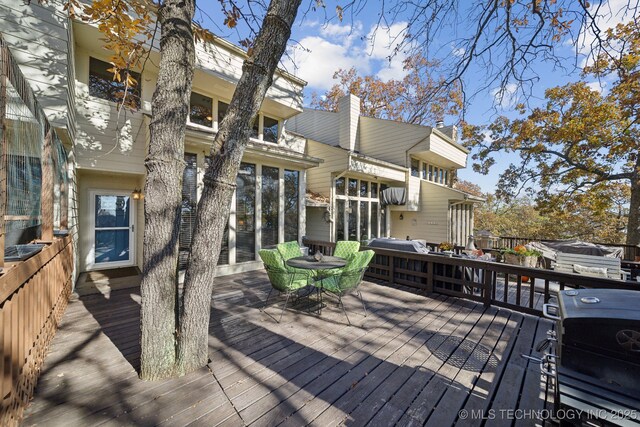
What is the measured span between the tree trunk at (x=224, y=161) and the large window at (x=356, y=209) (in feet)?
21.6

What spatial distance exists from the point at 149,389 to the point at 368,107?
1758 cm

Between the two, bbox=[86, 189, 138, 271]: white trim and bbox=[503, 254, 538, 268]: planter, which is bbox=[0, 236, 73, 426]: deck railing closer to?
bbox=[86, 189, 138, 271]: white trim

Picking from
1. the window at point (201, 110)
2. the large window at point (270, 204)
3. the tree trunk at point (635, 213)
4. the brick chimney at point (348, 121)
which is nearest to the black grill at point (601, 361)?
the large window at point (270, 204)

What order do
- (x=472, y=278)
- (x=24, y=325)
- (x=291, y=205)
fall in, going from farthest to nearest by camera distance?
(x=291, y=205) → (x=472, y=278) → (x=24, y=325)

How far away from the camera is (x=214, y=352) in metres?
2.70

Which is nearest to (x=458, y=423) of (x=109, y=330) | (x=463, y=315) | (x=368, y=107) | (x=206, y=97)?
(x=463, y=315)

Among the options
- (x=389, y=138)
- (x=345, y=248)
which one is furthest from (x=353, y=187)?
(x=345, y=248)

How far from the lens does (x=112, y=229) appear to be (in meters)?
6.02

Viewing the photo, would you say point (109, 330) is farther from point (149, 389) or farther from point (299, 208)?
point (299, 208)

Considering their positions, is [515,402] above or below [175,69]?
below

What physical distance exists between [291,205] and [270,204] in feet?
2.30

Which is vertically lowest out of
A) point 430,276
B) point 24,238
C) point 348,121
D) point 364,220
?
point 430,276

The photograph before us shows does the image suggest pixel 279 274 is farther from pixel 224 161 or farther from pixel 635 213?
pixel 635 213

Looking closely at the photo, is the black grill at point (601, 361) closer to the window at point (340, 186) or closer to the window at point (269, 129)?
the window at point (269, 129)
